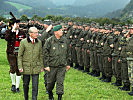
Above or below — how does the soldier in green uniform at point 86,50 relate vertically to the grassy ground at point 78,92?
above

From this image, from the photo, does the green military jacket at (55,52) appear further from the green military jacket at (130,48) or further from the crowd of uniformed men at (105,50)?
the green military jacket at (130,48)

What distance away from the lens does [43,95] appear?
9.54 metres

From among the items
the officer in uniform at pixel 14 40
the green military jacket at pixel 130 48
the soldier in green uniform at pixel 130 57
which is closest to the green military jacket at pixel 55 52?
the officer in uniform at pixel 14 40

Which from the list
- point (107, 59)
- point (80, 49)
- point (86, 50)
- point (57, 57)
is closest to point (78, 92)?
point (57, 57)

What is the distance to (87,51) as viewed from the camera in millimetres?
15586

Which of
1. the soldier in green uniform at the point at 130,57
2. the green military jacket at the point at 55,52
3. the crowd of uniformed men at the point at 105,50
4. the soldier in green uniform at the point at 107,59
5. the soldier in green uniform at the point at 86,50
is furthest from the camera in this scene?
the soldier in green uniform at the point at 86,50

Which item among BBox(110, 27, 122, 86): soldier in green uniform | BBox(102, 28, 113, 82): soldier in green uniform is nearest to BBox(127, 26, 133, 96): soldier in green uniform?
BBox(110, 27, 122, 86): soldier in green uniform

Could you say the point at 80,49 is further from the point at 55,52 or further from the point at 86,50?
the point at 55,52

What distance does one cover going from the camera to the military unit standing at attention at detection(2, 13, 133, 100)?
26.1 feet

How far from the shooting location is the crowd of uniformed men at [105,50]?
35.7 feet

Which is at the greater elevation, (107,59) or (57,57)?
(57,57)

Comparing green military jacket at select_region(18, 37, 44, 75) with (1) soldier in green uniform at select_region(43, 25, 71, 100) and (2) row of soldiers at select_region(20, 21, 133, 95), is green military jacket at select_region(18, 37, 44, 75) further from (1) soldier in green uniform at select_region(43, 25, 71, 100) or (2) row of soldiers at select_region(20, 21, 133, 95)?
(2) row of soldiers at select_region(20, 21, 133, 95)

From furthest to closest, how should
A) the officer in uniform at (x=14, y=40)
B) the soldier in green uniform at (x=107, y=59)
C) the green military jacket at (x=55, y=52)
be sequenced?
the soldier in green uniform at (x=107, y=59), the officer in uniform at (x=14, y=40), the green military jacket at (x=55, y=52)

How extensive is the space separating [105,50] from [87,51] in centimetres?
254
